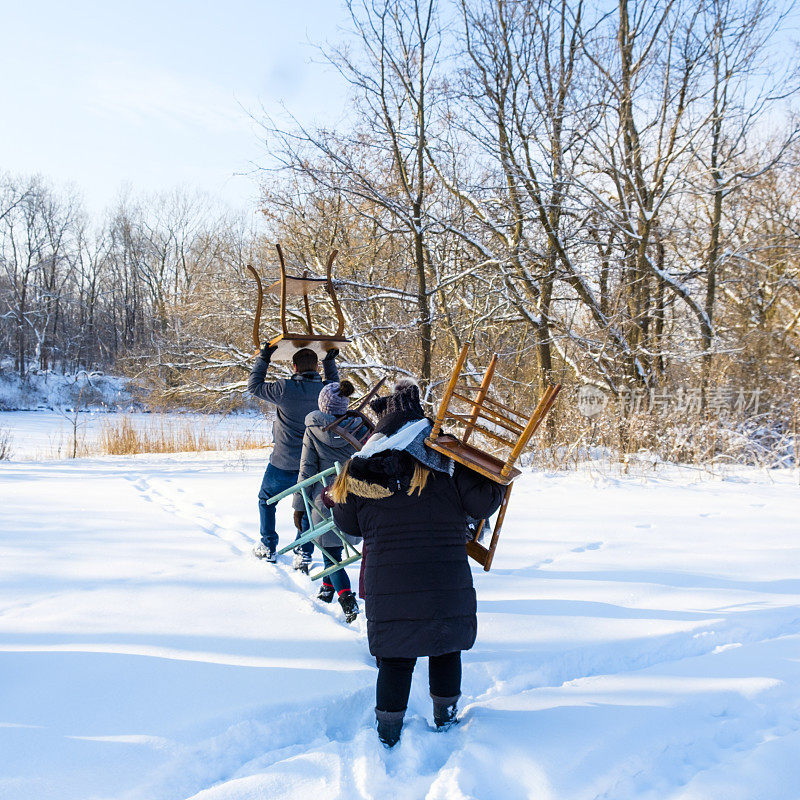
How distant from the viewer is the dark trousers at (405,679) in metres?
2.34

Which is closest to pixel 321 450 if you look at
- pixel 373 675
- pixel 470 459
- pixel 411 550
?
pixel 373 675

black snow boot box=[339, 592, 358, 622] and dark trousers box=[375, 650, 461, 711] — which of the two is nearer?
dark trousers box=[375, 650, 461, 711]

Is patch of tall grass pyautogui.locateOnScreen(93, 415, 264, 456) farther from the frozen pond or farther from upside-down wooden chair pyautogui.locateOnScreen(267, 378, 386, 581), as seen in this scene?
upside-down wooden chair pyautogui.locateOnScreen(267, 378, 386, 581)

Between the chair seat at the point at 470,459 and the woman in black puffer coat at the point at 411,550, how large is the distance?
0.06 meters

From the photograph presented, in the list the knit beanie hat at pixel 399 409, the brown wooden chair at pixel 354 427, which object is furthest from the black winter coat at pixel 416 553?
the brown wooden chair at pixel 354 427

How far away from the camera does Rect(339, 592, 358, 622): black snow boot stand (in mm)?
3498

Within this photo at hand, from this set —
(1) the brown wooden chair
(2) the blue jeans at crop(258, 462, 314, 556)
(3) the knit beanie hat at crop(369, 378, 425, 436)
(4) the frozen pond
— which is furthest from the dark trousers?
(4) the frozen pond

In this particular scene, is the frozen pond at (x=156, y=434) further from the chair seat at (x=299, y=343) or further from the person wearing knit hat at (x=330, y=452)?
the person wearing knit hat at (x=330, y=452)

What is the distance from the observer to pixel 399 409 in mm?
2410

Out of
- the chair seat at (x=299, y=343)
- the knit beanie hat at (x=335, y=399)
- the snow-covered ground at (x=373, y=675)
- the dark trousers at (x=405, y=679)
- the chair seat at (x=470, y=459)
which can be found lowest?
the snow-covered ground at (x=373, y=675)

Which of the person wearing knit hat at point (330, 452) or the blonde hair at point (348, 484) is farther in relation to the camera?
the person wearing knit hat at point (330, 452)

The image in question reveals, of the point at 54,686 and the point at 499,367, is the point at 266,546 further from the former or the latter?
the point at 499,367

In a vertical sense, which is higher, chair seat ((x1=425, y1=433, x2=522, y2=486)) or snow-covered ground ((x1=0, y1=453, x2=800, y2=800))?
chair seat ((x1=425, y1=433, x2=522, y2=486))

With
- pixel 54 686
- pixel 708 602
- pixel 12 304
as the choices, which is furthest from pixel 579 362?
pixel 12 304
